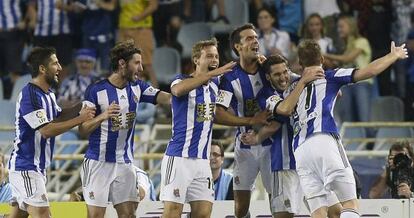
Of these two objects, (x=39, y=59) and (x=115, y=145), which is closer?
(x=39, y=59)

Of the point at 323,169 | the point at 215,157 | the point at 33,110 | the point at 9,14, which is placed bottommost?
the point at 323,169

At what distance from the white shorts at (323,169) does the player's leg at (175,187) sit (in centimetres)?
108

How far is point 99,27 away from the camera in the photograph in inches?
886

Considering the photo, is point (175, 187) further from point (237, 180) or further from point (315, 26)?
point (315, 26)

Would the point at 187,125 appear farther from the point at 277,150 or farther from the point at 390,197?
the point at 390,197

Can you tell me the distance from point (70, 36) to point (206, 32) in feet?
6.31

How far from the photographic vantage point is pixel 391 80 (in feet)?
72.5

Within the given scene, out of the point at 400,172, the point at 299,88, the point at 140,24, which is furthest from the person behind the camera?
the point at 140,24

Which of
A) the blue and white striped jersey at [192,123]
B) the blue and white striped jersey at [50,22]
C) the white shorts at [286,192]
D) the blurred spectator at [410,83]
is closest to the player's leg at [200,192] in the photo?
the blue and white striped jersey at [192,123]

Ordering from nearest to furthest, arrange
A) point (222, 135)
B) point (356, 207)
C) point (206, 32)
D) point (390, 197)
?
point (356, 207), point (390, 197), point (222, 135), point (206, 32)

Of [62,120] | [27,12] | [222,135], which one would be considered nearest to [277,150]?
[62,120]

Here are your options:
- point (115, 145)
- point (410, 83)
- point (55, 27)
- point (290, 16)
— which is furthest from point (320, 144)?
point (55, 27)

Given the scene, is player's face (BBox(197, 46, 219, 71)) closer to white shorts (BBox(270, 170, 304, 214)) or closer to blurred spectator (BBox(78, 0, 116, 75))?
white shorts (BBox(270, 170, 304, 214))

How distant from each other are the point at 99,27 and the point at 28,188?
7.58m
